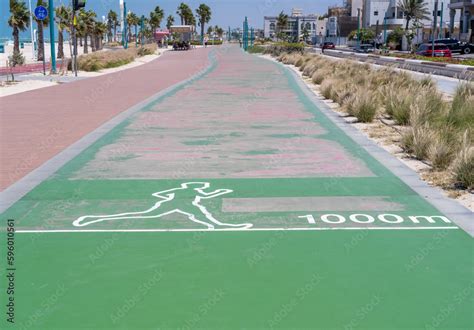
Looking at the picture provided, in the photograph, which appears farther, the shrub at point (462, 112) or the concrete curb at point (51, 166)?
the shrub at point (462, 112)

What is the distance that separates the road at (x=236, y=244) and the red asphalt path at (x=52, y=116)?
2.45 feet

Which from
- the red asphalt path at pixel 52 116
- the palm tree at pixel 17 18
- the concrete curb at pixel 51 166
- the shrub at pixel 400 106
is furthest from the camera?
the palm tree at pixel 17 18

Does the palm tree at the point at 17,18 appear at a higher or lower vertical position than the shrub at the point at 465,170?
higher

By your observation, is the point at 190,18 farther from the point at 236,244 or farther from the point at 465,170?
the point at 236,244

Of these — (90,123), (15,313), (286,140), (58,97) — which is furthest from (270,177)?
(58,97)

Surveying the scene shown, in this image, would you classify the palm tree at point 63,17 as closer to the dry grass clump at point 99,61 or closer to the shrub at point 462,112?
the dry grass clump at point 99,61

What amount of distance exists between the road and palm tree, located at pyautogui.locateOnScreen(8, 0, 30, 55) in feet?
170

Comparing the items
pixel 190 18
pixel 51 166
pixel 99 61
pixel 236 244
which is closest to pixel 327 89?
pixel 51 166

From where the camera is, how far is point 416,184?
896cm

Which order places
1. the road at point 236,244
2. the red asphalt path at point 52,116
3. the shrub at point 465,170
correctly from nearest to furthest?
the road at point 236,244
the shrub at point 465,170
the red asphalt path at point 52,116

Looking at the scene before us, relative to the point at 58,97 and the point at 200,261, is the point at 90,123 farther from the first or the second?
the point at 200,261

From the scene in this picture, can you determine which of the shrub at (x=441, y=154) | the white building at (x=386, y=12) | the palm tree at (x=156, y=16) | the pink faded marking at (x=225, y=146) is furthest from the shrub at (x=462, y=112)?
the palm tree at (x=156, y=16)

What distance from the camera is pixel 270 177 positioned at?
9.42 meters

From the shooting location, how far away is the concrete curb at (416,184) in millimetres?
7271
